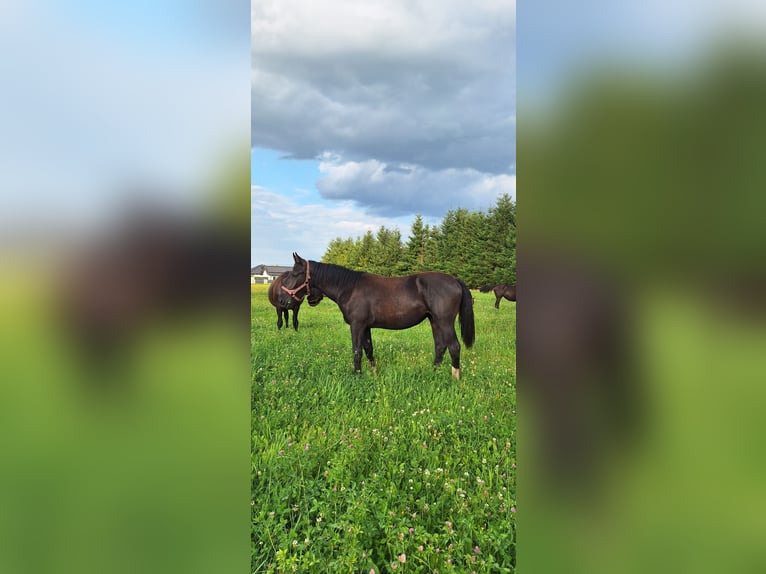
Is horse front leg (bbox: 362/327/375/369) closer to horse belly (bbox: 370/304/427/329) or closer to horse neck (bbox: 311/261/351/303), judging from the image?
horse belly (bbox: 370/304/427/329)

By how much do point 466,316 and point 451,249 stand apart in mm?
33535

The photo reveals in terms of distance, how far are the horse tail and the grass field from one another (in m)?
0.64

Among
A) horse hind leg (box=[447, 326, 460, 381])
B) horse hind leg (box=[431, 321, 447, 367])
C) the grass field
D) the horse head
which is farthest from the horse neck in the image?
horse hind leg (box=[447, 326, 460, 381])

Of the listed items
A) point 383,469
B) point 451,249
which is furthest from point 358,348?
point 451,249

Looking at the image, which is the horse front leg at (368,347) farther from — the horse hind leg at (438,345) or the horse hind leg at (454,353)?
the horse hind leg at (454,353)

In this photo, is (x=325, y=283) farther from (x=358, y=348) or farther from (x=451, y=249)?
(x=451, y=249)

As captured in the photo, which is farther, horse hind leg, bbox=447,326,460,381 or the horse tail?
the horse tail

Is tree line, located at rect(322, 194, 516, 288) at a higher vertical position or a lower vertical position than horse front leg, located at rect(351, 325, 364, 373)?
higher

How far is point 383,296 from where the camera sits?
8.01m
